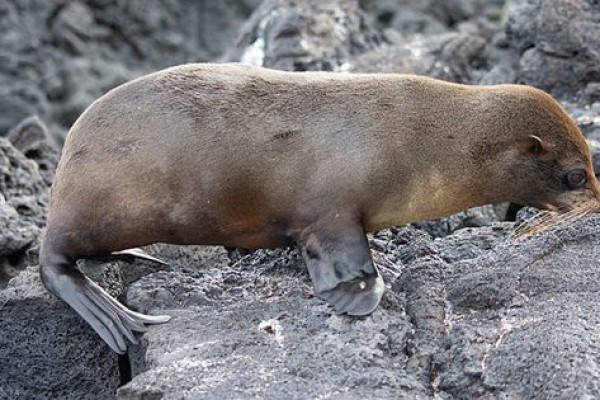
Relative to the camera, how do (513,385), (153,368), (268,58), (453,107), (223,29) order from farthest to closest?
(223,29), (268,58), (453,107), (153,368), (513,385)

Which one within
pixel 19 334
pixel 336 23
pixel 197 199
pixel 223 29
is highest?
pixel 197 199

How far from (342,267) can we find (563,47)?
369 centimetres

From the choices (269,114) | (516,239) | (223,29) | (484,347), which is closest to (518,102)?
(516,239)

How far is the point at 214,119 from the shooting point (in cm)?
628

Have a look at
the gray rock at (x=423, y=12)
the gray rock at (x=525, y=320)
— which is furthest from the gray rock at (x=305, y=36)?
the gray rock at (x=525, y=320)

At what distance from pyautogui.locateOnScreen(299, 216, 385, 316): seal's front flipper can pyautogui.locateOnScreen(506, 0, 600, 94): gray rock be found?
3357mm

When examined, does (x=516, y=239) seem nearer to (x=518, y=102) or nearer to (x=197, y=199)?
(x=518, y=102)

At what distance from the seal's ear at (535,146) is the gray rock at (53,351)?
2.50 meters

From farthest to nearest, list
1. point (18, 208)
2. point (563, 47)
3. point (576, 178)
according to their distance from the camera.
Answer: point (563, 47)
point (18, 208)
point (576, 178)

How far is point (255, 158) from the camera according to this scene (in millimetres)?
6203

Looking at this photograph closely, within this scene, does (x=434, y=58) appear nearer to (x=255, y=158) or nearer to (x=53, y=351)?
(x=255, y=158)

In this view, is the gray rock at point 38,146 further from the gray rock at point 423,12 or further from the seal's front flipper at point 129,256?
the gray rock at point 423,12

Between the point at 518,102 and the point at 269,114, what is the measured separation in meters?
1.41

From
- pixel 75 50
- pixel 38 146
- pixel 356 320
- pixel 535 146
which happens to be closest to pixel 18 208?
pixel 38 146
